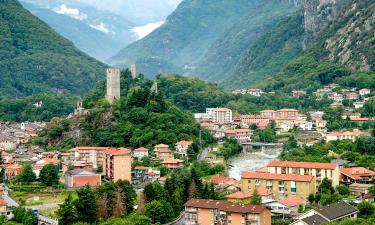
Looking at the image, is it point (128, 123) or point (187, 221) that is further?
point (128, 123)

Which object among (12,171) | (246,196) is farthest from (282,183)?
(12,171)

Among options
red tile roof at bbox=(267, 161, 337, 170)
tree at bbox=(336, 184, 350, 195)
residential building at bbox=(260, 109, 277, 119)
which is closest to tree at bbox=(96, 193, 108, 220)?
red tile roof at bbox=(267, 161, 337, 170)

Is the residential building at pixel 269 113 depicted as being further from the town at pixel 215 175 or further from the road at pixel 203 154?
the road at pixel 203 154

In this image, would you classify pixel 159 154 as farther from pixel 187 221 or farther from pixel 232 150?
pixel 187 221

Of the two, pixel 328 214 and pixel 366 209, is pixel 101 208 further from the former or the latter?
pixel 366 209

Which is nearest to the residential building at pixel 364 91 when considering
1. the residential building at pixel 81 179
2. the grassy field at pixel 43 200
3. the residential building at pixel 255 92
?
the residential building at pixel 255 92

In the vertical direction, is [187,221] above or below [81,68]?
below

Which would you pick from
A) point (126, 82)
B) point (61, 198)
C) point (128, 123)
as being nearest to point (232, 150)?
point (128, 123)

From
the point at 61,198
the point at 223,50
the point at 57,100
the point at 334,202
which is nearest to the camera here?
the point at 334,202
